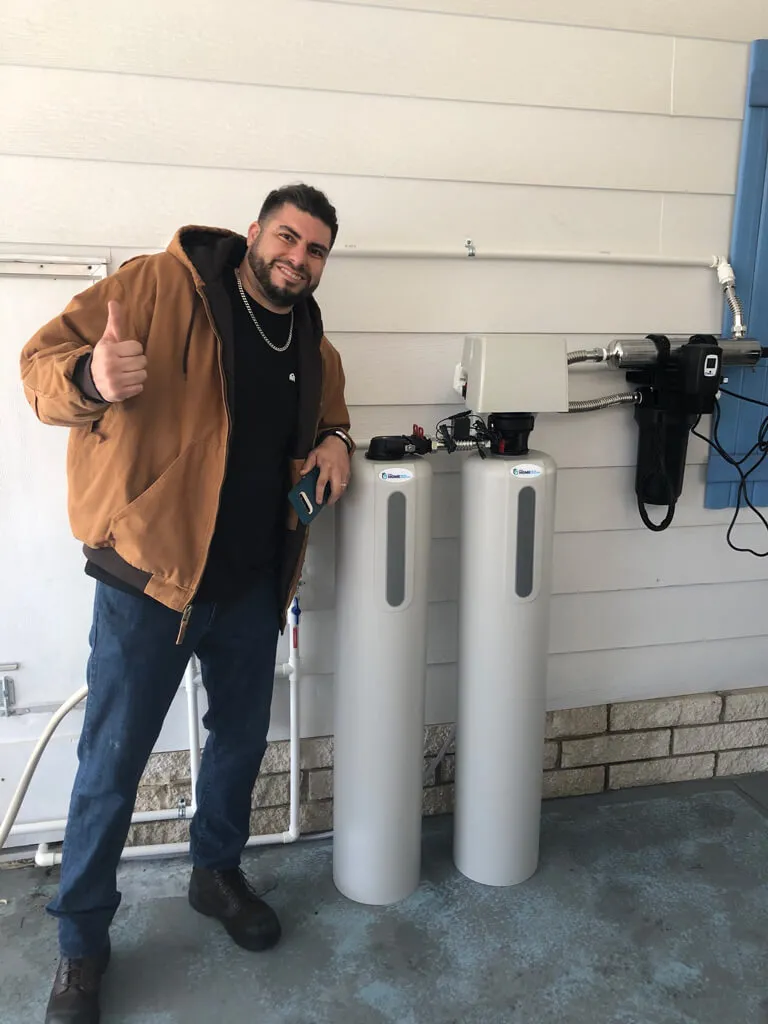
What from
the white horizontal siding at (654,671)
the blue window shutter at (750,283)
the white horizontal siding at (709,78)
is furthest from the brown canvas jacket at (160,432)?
the blue window shutter at (750,283)

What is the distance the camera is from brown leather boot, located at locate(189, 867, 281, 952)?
6.34 feet

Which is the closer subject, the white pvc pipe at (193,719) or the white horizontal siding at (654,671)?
the white pvc pipe at (193,719)

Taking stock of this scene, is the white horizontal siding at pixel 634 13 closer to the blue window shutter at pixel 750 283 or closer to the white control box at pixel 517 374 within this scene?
the blue window shutter at pixel 750 283

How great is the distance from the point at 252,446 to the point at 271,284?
36 centimetres

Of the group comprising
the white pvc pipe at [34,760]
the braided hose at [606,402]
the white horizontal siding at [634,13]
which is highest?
the white horizontal siding at [634,13]

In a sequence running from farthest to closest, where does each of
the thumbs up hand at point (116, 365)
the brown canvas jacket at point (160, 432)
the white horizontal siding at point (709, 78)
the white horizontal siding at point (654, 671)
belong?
the white horizontal siding at point (654, 671) → the white horizontal siding at point (709, 78) → the brown canvas jacket at point (160, 432) → the thumbs up hand at point (116, 365)

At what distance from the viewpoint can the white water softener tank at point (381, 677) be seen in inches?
76.9

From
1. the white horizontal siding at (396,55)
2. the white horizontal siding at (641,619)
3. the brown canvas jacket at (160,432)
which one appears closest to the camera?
the brown canvas jacket at (160,432)

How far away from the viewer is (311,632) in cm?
229

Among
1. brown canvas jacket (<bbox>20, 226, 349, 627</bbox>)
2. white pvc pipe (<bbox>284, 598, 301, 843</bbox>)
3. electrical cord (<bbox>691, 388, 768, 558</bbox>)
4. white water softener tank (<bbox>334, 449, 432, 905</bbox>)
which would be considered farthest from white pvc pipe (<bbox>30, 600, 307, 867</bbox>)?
electrical cord (<bbox>691, 388, 768, 558</bbox>)

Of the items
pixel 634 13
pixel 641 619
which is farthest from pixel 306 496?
pixel 634 13

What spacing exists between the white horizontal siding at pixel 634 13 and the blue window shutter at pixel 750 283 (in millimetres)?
88

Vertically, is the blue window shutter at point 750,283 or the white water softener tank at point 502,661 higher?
the blue window shutter at point 750,283

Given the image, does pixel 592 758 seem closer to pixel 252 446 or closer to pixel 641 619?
pixel 641 619
